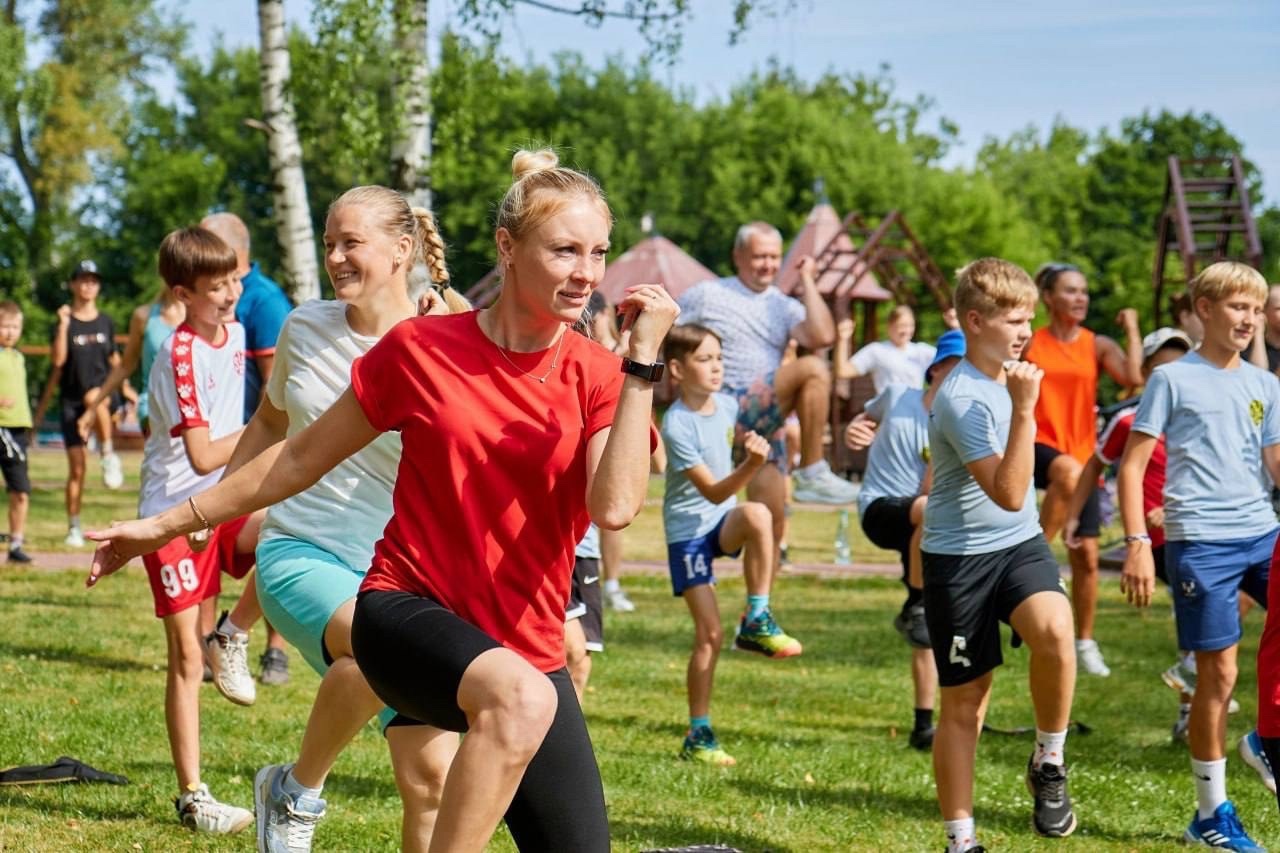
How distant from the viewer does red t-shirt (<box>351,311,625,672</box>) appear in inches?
140

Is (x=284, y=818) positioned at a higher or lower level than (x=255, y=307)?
lower

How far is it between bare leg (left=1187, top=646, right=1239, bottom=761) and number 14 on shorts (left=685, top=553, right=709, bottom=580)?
218 cm

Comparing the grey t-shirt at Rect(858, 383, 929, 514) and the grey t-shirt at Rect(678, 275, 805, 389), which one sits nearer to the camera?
the grey t-shirt at Rect(858, 383, 929, 514)

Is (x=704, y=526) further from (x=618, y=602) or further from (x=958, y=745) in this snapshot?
(x=618, y=602)

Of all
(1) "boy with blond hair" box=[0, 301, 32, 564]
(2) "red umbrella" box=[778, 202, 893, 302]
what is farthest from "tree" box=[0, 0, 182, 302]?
(1) "boy with blond hair" box=[0, 301, 32, 564]

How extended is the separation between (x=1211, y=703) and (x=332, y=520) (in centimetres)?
336


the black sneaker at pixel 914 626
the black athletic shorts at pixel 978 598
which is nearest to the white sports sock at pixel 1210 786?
the black athletic shorts at pixel 978 598

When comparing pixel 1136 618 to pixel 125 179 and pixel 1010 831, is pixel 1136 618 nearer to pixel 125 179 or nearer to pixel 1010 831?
pixel 1010 831

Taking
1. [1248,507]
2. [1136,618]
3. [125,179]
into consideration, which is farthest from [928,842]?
[125,179]

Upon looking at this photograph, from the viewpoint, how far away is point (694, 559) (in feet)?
24.5

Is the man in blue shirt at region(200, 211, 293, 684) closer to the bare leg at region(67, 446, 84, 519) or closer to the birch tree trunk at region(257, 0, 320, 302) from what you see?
the birch tree trunk at region(257, 0, 320, 302)

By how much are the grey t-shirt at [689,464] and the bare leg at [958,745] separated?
6.81ft

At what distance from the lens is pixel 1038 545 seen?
5703 mm

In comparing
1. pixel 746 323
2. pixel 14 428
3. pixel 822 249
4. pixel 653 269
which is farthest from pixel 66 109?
pixel 746 323
